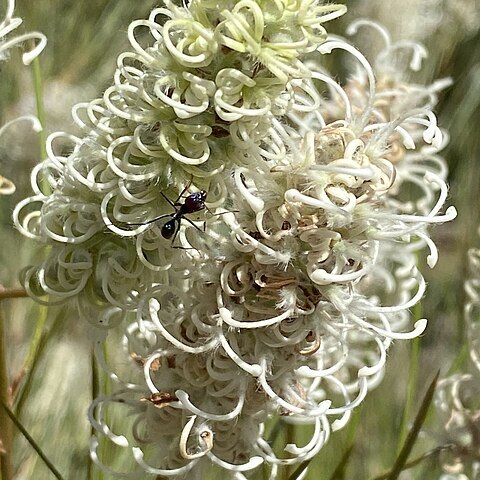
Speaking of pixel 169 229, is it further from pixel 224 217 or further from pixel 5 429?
pixel 5 429

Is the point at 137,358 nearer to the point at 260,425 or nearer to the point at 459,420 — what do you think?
the point at 260,425

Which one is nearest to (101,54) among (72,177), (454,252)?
(454,252)

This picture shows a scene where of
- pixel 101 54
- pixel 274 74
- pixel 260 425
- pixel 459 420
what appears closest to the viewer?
pixel 274 74

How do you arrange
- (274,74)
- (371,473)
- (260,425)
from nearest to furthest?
(274,74)
(260,425)
(371,473)

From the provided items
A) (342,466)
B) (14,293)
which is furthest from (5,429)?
(342,466)

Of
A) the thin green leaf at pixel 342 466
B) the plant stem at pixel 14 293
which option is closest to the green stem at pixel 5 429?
the plant stem at pixel 14 293

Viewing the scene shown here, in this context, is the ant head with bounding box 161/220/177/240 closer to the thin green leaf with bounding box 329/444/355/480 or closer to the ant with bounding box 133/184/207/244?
the ant with bounding box 133/184/207/244

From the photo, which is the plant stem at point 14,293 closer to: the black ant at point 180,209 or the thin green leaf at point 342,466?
the black ant at point 180,209

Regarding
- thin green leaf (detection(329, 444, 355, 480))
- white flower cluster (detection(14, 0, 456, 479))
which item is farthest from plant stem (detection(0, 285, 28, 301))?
thin green leaf (detection(329, 444, 355, 480))

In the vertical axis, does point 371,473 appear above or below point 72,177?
below
